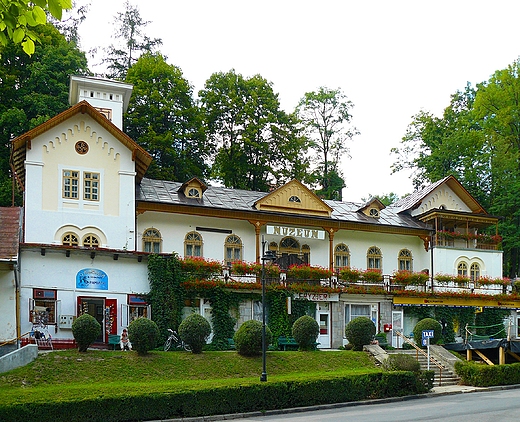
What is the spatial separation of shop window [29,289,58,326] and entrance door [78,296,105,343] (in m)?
1.13

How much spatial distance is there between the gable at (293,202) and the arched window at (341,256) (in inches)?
93.7

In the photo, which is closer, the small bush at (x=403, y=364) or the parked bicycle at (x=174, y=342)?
the small bush at (x=403, y=364)

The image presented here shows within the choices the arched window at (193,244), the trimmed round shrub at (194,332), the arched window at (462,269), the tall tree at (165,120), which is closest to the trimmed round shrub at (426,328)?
the arched window at (462,269)

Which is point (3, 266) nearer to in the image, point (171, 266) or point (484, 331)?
point (171, 266)

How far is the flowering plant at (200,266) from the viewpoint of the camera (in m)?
32.4

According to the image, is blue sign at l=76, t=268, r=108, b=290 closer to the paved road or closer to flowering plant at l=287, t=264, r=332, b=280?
flowering plant at l=287, t=264, r=332, b=280

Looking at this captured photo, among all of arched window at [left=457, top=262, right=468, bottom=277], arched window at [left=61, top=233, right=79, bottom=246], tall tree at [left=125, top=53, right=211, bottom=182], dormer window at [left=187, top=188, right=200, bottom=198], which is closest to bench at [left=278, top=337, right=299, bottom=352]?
dormer window at [left=187, top=188, right=200, bottom=198]

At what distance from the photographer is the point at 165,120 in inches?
2039

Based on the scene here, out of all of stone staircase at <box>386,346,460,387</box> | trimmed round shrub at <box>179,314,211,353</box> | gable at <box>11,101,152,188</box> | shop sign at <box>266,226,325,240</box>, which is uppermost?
gable at <box>11,101,152,188</box>

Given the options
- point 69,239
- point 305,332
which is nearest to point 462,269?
point 305,332

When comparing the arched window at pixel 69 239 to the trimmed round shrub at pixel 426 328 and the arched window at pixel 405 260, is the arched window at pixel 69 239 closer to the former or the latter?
the trimmed round shrub at pixel 426 328

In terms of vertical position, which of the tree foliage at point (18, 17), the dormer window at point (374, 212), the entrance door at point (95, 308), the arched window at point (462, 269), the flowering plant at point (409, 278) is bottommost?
the entrance door at point (95, 308)

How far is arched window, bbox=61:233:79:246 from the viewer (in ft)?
108

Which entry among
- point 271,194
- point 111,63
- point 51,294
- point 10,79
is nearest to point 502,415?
point 51,294
